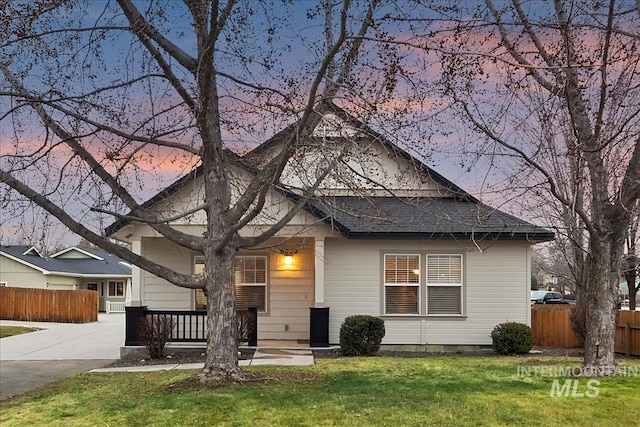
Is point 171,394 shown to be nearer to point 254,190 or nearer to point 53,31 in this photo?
point 254,190

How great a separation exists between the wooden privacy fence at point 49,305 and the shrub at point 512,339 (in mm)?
22432

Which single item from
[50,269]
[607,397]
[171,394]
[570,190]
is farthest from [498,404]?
[50,269]

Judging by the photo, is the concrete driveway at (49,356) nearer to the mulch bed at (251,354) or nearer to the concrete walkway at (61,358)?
the concrete walkway at (61,358)

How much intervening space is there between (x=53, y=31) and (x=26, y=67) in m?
0.80

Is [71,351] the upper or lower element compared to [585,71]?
lower

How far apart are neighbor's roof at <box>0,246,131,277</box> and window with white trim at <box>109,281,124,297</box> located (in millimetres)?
1087

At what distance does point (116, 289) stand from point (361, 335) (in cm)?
3393

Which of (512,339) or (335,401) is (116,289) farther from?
(335,401)

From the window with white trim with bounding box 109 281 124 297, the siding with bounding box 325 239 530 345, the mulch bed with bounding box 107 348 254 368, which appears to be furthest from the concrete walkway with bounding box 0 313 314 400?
the window with white trim with bounding box 109 281 124 297

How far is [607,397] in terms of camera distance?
8547 millimetres

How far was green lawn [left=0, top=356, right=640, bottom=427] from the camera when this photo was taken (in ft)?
24.8

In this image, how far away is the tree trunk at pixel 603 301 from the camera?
34.7 feet

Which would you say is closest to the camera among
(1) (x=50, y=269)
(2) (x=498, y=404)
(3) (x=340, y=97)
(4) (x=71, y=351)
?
(2) (x=498, y=404)

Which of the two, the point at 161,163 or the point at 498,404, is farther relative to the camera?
the point at 161,163
